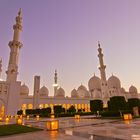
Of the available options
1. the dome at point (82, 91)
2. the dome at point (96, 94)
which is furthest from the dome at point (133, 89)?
the dome at point (82, 91)

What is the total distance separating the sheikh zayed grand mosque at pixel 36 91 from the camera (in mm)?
32000

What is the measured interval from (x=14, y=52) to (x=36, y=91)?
10.8m

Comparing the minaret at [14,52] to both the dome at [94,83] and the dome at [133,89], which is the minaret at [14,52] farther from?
the dome at [133,89]

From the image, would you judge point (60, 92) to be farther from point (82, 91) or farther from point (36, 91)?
point (36, 91)

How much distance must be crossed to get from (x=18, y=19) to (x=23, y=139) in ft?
120

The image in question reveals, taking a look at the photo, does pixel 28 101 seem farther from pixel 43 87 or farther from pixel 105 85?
pixel 105 85

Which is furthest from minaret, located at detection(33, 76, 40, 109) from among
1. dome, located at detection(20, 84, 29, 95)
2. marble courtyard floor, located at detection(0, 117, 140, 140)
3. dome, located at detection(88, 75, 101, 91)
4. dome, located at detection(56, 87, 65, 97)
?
marble courtyard floor, located at detection(0, 117, 140, 140)

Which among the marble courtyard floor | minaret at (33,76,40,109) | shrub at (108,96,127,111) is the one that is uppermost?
minaret at (33,76,40,109)

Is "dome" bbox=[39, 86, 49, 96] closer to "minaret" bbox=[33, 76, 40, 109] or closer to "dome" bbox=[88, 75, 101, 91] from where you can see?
"minaret" bbox=[33, 76, 40, 109]

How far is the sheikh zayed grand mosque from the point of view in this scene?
3200 centimetres

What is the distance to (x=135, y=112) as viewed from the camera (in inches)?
745

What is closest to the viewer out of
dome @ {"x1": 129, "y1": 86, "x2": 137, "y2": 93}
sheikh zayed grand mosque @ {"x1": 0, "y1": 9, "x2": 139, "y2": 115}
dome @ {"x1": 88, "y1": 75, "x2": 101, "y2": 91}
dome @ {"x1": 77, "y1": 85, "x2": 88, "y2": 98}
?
sheikh zayed grand mosque @ {"x1": 0, "y1": 9, "x2": 139, "y2": 115}

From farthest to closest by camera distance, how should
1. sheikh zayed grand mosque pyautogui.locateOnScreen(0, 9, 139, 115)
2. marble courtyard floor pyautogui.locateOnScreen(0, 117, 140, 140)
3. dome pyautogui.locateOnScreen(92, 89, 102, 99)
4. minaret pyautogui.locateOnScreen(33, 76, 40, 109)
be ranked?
dome pyautogui.locateOnScreen(92, 89, 102, 99) → minaret pyautogui.locateOnScreen(33, 76, 40, 109) → sheikh zayed grand mosque pyautogui.locateOnScreen(0, 9, 139, 115) → marble courtyard floor pyautogui.locateOnScreen(0, 117, 140, 140)

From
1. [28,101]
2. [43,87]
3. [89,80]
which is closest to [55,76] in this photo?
[43,87]
